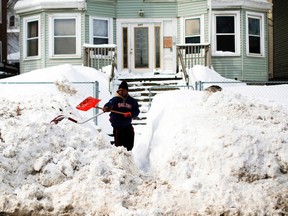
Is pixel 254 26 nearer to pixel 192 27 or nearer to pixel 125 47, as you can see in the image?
pixel 192 27

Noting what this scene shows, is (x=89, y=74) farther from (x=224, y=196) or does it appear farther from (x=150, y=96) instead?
(x=224, y=196)

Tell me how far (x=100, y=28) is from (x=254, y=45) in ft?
21.3

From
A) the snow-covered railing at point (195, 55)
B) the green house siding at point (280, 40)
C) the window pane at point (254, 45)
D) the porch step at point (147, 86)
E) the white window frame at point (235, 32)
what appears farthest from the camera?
the green house siding at point (280, 40)

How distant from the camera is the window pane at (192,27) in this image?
60.8 ft

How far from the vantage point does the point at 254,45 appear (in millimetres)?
18859

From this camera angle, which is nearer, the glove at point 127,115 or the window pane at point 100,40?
the glove at point 127,115

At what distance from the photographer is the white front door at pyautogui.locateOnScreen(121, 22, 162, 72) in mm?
18516

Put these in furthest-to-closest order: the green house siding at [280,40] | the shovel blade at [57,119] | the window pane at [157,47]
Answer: the green house siding at [280,40] → the window pane at [157,47] → the shovel blade at [57,119]

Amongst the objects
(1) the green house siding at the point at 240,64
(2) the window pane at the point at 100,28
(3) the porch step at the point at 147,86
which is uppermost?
(2) the window pane at the point at 100,28

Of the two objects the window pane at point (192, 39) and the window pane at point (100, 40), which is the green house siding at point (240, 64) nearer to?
the window pane at point (192, 39)

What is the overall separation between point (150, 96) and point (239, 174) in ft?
25.9

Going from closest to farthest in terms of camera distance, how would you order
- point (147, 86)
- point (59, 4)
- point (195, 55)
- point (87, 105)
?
1. point (87, 105)
2. point (147, 86)
3. point (195, 55)
4. point (59, 4)

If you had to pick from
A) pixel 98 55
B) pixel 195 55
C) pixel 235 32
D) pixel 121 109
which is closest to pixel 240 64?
pixel 235 32

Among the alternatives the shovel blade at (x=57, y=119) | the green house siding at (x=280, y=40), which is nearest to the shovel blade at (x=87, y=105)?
the shovel blade at (x=57, y=119)
